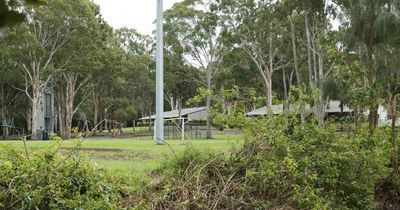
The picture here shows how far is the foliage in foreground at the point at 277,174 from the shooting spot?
19.6ft

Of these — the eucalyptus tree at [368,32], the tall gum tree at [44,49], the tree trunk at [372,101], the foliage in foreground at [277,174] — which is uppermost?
the tall gum tree at [44,49]

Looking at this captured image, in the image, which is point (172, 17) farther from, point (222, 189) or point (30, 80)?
point (222, 189)

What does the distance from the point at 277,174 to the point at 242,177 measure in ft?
1.61

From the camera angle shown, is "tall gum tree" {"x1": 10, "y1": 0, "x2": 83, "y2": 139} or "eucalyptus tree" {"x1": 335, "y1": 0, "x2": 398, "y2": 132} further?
"tall gum tree" {"x1": 10, "y1": 0, "x2": 83, "y2": 139}

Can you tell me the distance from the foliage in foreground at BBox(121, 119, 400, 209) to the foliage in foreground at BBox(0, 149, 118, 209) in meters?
0.72

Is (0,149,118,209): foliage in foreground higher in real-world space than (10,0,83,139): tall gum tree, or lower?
lower

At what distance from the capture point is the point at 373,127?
9.01 meters

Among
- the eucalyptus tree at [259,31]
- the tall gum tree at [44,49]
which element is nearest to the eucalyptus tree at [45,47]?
the tall gum tree at [44,49]

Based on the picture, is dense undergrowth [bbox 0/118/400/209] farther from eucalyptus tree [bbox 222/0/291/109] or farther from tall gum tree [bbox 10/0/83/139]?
tall gum tree [bbox 10/0/83/139]

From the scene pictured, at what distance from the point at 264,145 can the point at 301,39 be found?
2700 centimetres

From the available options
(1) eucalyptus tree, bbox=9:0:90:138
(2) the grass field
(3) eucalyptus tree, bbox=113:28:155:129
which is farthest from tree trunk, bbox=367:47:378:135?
(3) eucalyptus tree, bbox=113:28:155:129

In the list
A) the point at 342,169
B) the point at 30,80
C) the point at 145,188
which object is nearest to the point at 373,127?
the point at 342,169

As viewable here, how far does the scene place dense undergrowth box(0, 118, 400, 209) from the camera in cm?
454

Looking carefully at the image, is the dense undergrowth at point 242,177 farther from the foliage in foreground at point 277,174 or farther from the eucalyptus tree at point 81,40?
the eucalyptus tree at point 81,40
